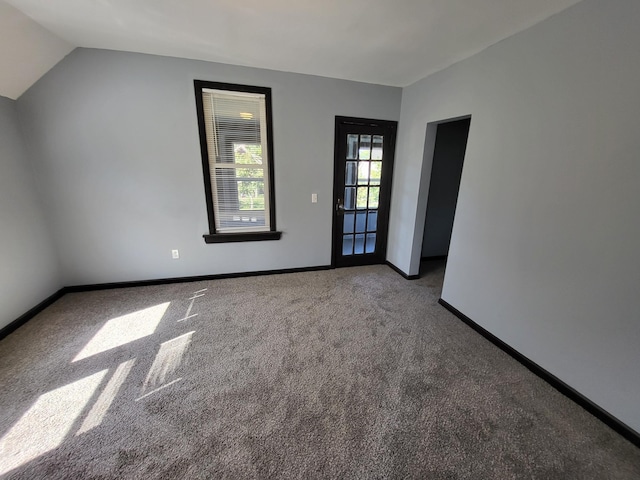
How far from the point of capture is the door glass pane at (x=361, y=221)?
3.76m

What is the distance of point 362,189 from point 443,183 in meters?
1.42

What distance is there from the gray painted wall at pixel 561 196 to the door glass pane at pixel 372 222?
4.51 feet

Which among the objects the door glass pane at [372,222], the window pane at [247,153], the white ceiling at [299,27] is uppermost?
the white ceiling at [299,27]

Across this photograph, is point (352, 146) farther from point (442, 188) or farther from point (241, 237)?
point (241, 237)

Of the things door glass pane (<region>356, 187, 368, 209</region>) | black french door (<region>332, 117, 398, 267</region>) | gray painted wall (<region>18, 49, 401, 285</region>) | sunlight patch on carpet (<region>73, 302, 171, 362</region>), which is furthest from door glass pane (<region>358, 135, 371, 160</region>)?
sunlight patch on carpet (<region>73, 302, 171, 362</region>)

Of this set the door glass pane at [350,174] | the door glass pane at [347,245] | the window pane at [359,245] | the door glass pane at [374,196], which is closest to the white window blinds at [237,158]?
the door glass pane at [350,174]

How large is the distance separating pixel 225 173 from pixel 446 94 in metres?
2.65

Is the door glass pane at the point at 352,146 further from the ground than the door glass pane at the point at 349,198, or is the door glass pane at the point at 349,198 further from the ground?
→ the door glass pane at the point at 352,146

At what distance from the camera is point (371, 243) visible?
3.95 m

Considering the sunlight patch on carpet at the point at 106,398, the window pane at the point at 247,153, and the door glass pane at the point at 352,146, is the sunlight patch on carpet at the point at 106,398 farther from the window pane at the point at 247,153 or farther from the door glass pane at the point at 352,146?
the door glass pane at the point at 352,146

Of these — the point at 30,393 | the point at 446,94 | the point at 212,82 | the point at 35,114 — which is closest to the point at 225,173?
the point at 212,82

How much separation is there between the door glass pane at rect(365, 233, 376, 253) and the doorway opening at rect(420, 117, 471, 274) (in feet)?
2.64

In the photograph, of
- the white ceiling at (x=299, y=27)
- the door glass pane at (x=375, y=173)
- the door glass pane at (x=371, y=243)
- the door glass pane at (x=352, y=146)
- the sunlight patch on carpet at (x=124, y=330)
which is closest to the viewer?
the white ceiling at (x=299, y=27)

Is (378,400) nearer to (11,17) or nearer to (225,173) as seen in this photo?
(225,173)
